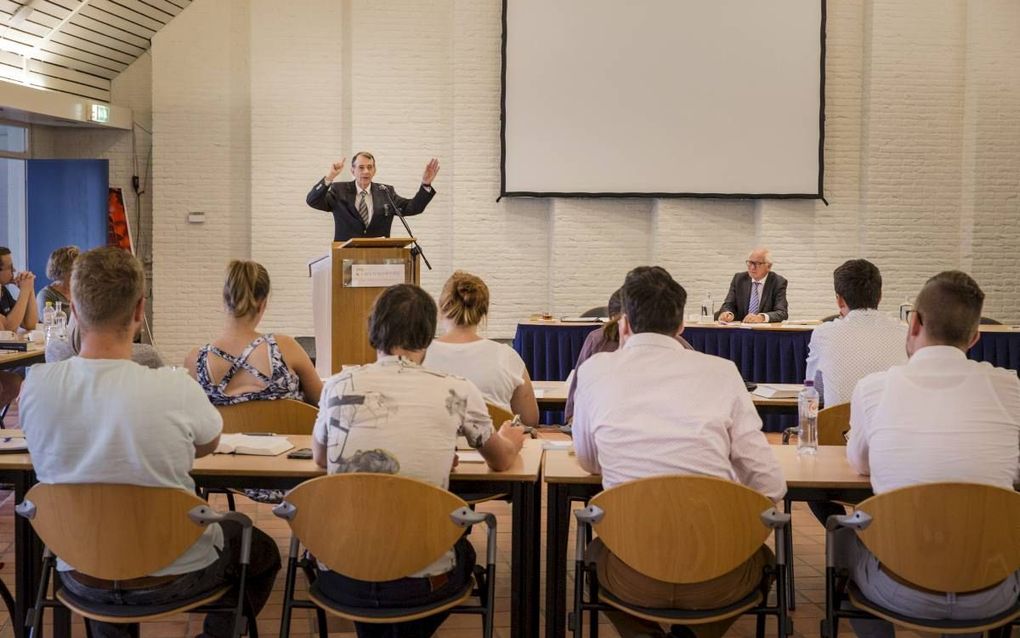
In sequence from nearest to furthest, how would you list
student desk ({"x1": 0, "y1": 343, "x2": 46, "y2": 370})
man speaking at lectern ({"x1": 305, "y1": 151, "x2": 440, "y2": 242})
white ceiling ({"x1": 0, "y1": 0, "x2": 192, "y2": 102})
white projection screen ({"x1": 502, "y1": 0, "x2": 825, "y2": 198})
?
student desk ({"x1": 0, "y1": 343, "x2": 46, "y2": 370}) < man speaking at lectern ({"x1": 305, "y1": 151, "x2": 440, "y2": 242}) < white ceiling ({"x1": 0, "y1": 0, "x2": 192, "y2": 102}) < white projection screen ({"x1": 502, "y1": 0, "x2": 825, "y2": 198})

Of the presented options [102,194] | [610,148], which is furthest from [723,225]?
[102,194]

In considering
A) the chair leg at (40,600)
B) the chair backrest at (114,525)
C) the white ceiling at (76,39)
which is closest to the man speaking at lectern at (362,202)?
the white ceiling at (76,39)

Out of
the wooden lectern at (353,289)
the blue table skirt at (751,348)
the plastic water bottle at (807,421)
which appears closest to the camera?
the plastic water bottle at (807,421)

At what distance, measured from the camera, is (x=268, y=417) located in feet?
11.7

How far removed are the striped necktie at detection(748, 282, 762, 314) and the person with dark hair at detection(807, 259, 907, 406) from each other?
385cm

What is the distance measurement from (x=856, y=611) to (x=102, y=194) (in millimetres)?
8853

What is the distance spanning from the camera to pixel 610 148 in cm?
955

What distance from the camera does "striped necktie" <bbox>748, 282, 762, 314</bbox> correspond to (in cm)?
819

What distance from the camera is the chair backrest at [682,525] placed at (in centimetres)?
246

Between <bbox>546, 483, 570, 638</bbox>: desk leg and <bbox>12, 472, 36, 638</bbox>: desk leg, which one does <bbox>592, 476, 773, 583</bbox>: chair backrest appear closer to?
<bbox>546, 483, 570, 638</bbox>: desk leg

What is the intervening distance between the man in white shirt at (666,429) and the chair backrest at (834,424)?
1080 millimetres

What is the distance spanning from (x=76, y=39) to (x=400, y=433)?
7861mm

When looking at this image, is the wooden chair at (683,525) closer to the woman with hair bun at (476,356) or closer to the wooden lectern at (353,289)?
the woman with hair bun at (476,356)

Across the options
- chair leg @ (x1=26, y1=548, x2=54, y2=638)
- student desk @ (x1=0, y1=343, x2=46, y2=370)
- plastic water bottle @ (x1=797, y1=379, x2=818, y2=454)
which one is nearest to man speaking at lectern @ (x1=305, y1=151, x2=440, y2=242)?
student desk @ (x1=0, y1=343, x2=46, y2=370)
